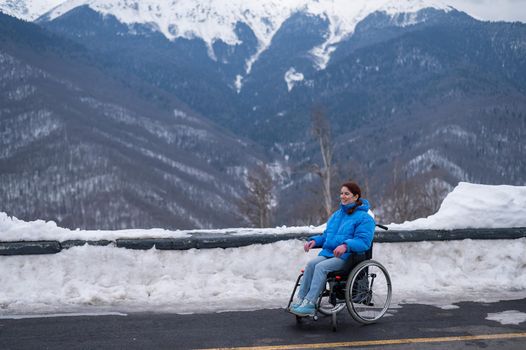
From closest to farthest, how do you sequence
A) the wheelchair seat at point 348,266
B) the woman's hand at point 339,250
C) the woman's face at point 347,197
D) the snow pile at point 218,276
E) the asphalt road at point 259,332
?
the asphalt road at point 259,332
the woman's hand at point 339,250
the wheelchair seat at point 348,266
the woman's face at point 347,197
the snow pile at point 218,276

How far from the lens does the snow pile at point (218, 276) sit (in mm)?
7926

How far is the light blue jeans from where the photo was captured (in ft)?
22.1

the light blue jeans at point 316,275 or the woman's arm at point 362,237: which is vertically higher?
the woman's arm at point 362,237

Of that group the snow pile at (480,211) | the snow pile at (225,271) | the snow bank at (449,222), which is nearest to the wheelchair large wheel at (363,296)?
the snow pile at (225,271)

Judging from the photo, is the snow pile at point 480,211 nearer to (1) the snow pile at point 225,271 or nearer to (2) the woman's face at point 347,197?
(1) the snow pile at point 225,271

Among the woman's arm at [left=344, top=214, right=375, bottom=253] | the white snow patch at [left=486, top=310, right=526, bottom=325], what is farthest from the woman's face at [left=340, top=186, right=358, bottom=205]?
the white snow patch at [left=486, top=310, right=526, bottom=325]

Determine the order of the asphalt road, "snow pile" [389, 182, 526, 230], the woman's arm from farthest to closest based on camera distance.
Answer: "snow pile" [389, 182, 526, 230]
the woman's arm
the asphalt road

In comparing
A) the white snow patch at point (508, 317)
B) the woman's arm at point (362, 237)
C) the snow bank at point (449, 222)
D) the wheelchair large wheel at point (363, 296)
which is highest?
the snow bank at point (449, 222)

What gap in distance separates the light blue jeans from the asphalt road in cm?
40

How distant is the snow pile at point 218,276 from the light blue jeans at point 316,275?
1.08 m

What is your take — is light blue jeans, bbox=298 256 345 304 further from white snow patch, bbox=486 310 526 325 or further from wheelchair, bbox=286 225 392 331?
white snow patch, bbox=486 310 526 325

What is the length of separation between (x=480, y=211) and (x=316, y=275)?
14.2ft

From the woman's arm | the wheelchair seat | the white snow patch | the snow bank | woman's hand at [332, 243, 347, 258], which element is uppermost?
the snow bank

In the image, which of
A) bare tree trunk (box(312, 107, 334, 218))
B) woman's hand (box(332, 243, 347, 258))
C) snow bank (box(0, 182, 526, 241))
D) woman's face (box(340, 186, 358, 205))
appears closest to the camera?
woman's hand (box(332, 243, 347, 258))
